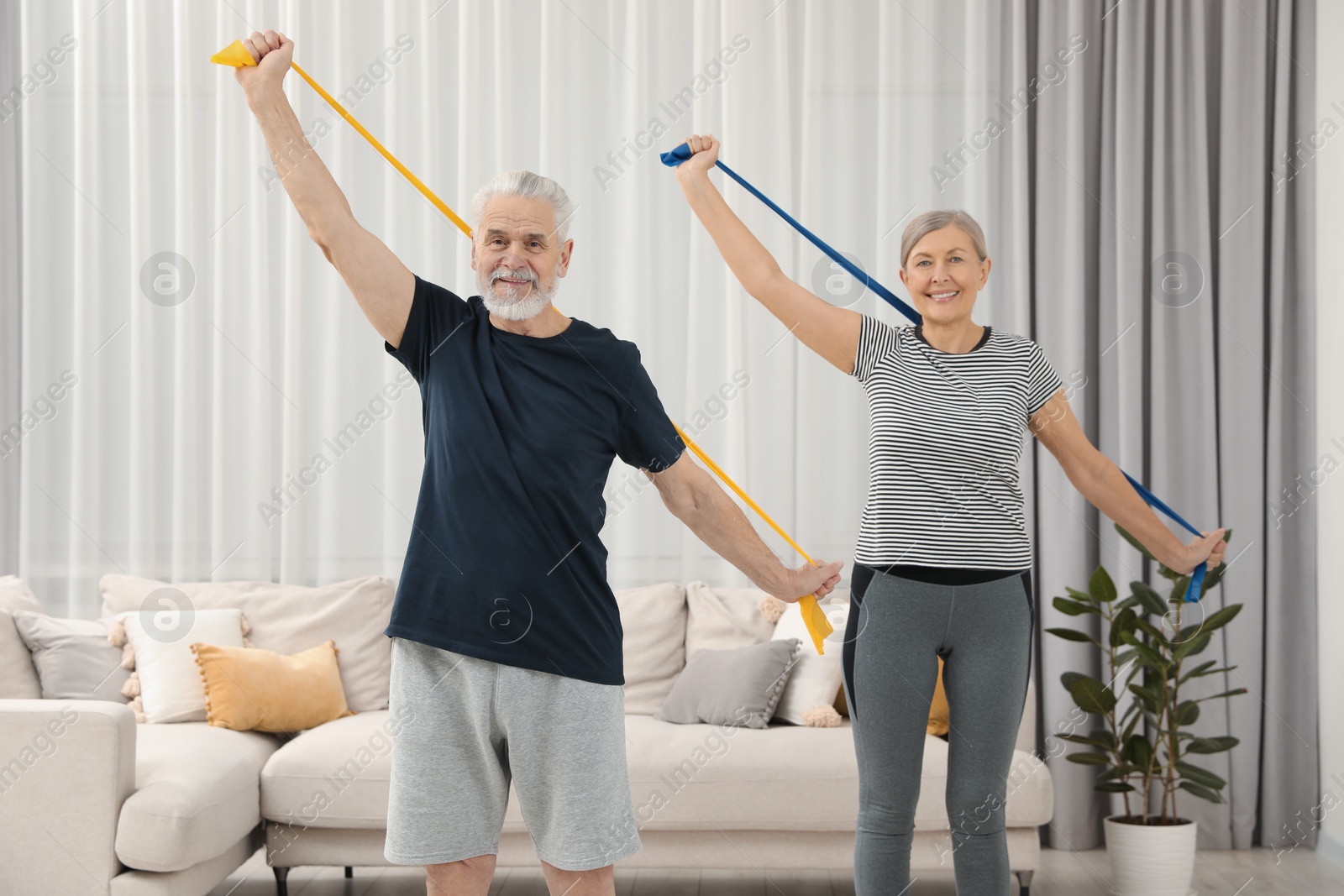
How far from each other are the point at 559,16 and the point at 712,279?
3.45 feet

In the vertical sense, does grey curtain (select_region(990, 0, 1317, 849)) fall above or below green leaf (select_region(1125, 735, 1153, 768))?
above

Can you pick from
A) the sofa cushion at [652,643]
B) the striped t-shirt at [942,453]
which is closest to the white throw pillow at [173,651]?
the sofa cushion at [652,643]

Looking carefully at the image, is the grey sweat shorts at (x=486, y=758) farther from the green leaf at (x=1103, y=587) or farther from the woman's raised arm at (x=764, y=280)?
the green leaf at (x=1103, y=587)

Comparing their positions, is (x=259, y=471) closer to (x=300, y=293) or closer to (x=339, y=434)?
(x=339, y=434)

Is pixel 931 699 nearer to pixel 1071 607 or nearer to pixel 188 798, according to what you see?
pixel 1071 607

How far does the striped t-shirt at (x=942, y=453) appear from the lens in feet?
5.73

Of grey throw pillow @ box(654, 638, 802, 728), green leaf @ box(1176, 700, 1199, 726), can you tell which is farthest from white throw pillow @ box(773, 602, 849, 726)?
green leaf @ box(1176, 700, 1199, 726)

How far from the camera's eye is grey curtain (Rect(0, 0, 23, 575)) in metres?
3.75

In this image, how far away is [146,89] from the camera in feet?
12.4

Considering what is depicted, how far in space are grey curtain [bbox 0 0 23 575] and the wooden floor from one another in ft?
4.97

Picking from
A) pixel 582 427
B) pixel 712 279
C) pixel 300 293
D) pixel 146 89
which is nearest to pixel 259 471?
pixel 300 293

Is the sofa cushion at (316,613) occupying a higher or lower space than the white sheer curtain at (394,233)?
lower

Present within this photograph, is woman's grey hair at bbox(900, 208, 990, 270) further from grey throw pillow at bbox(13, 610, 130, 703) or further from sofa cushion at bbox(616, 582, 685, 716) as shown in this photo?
grey throw pillow at bbox(13, 610, 130, 703)

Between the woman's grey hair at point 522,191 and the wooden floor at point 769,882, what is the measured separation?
6.81 ft
